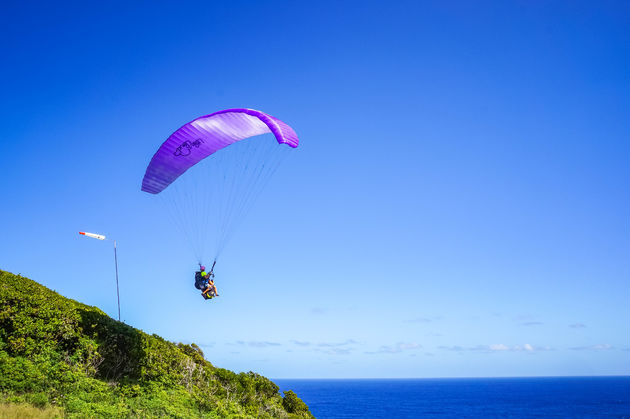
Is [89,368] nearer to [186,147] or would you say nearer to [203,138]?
[186,147]

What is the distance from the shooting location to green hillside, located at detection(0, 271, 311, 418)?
36.9 feet

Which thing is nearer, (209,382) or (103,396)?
(103,396)

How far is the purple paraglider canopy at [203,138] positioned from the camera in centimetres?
1590

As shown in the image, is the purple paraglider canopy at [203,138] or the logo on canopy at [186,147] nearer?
the purple paraglider canopy at [203,138]

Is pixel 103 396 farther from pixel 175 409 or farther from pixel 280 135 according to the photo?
pixel 280 135

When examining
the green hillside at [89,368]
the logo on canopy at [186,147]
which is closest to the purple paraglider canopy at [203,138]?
the logo on canopy at [186,147]

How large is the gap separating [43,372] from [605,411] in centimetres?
13362

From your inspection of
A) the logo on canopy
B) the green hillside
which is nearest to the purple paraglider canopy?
the logo on canopy

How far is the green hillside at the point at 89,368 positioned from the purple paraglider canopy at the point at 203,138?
530cm

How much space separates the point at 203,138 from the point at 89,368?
332 inches

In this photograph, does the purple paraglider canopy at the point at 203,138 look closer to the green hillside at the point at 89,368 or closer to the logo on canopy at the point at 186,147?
the logo on canopy at the point at 186,147

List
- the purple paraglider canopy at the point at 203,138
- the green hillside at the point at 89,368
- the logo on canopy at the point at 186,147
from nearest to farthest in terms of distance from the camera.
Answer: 1. the green hillside at the point at 89,368
2. the purple paraglider canopy at the point at 203,138
3. the logo on canopy at the point at 186,147

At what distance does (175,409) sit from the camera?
41.4ft

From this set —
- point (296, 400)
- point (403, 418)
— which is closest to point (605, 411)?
point (403, 418)
